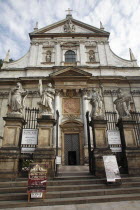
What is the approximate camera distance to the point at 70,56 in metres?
19.6

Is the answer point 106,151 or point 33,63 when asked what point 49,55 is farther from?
point 106,151

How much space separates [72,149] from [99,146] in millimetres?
7834

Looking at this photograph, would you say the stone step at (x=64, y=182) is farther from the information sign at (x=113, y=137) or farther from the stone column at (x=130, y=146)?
the information sign at (x=113, y=137)

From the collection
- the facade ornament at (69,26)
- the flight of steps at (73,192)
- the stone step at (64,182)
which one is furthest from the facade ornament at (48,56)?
the stone step at (64,182)

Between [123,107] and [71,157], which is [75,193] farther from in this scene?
[71,157]

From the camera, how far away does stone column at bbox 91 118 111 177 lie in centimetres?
612

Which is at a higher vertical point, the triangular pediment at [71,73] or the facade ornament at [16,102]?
the triangular pediment at [71,73]

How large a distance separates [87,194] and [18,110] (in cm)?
486

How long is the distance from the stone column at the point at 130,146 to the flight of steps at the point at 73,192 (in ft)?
2.72

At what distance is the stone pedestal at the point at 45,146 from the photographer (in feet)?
19.6

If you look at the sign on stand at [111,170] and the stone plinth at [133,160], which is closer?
the sign on stand at [111,170]

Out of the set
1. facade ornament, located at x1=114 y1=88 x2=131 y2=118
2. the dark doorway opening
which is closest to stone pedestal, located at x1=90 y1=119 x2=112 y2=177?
facade ornament, located at x1=114 y1=88 x2=131 y2=118

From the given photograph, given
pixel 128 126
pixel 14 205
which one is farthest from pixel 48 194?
pixel 128 126

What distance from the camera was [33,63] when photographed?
1864cm
